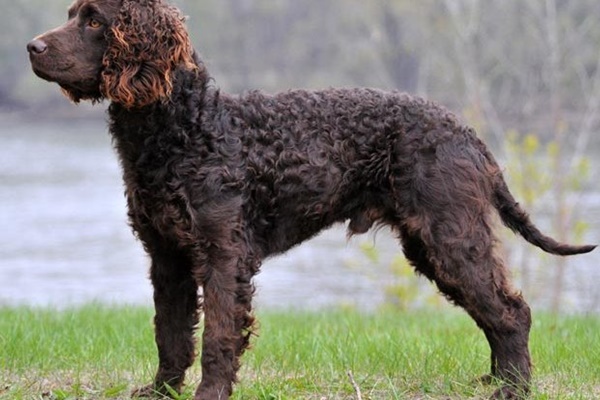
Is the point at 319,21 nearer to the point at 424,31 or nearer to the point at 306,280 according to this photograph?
the point at 424,31

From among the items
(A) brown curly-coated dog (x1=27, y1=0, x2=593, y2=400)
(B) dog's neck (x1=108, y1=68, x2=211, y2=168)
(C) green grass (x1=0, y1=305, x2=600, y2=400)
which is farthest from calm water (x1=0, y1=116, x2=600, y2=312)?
(B) dog's neck (x1=108, y1=68, x2=211, y2=168)

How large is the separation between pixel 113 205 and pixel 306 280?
10308mm

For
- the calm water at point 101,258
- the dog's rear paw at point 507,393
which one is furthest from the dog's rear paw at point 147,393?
the calm water at point 101,258

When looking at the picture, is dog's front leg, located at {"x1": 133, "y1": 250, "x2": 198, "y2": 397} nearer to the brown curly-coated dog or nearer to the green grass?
the brown curly-coated dog

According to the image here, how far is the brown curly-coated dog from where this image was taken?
4461 millimetres

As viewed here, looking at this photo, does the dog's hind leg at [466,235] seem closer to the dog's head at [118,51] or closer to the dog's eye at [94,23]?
the dog's head at [118,51]

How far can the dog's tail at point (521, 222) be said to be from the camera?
5230 millimetres

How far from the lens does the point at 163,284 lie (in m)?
4.91

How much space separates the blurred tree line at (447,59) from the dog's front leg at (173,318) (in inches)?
45.7

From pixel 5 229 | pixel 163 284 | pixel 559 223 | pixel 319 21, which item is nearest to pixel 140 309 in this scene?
pixel 163 284

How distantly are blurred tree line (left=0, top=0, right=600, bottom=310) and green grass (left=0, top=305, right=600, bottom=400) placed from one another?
1.79m

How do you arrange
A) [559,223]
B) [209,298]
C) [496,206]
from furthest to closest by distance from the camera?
1. [559,223]
2. [496,206]
3. [209,298]

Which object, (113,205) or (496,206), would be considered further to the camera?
(113,205)

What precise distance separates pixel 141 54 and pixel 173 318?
138 centimetres
